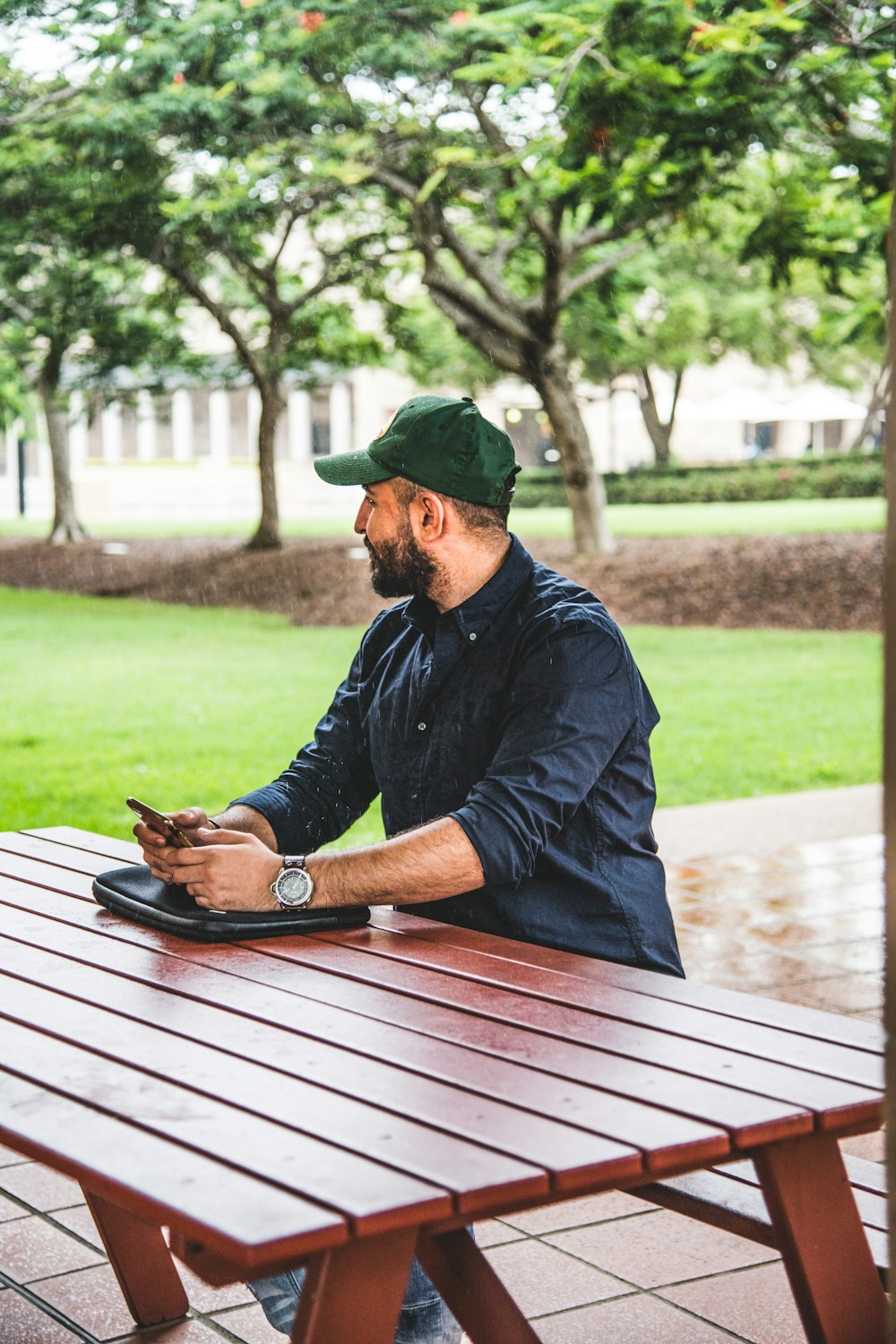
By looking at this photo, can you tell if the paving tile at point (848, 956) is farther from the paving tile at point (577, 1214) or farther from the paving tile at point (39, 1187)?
the paving tile at point (39, 1187)

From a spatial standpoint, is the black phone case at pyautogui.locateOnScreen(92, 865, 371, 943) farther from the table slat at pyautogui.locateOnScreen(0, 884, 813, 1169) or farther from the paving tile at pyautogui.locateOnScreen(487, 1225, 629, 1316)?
the paving tile at pyautogui.locateOnScreen(487, 1225, 629, 1316)

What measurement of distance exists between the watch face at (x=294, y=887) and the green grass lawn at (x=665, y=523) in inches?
784

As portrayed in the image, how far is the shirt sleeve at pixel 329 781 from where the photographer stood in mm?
3289

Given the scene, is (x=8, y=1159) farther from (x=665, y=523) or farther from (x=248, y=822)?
(x=665, y=523)

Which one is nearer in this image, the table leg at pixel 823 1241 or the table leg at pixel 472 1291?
the table leg at pixel 823 1241

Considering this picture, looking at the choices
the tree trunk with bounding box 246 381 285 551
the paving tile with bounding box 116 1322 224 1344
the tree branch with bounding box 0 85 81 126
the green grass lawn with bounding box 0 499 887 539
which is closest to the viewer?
the paving tile with bounding box 116 1322 224 1344

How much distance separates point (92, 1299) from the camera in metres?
3.20

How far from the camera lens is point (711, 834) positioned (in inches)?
287

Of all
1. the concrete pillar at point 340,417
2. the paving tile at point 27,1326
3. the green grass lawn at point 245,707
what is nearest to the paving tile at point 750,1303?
the paving tile at point 27,1326

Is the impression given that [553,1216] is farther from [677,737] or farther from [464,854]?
[677,737]

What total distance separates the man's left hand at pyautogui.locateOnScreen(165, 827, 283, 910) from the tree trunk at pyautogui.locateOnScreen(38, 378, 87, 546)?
843 inches

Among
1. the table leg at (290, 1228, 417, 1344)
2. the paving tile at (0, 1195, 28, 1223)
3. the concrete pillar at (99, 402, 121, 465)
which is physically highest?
the concrete pillar at (99, 402, 121, 465)

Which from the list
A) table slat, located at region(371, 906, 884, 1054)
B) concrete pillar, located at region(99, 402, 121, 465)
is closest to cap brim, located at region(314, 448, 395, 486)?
table slat, located at region(371, 906, 884, 1054)

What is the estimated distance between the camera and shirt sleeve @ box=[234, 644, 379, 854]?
3.29 metres
